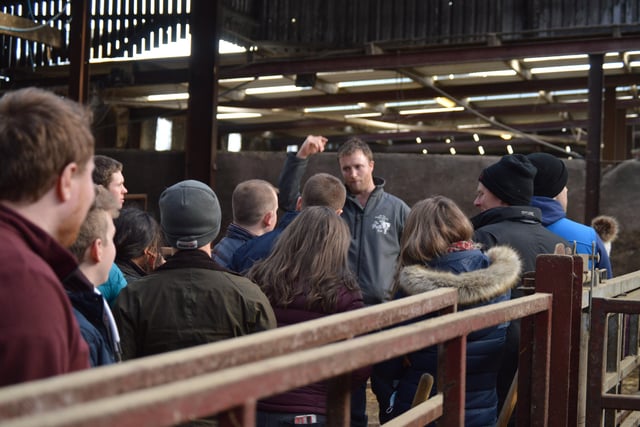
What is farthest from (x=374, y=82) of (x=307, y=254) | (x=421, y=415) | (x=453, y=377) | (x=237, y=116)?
(x=421, y=415)

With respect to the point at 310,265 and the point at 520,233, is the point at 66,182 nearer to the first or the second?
the point at 310,265

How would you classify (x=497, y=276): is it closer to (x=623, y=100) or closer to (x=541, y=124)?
(x=623, y=100)

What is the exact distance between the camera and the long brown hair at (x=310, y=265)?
3980mm

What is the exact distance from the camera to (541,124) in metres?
18.8

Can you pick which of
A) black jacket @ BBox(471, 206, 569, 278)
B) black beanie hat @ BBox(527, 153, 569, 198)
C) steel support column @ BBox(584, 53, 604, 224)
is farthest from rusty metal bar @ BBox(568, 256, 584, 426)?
steel support column @ BBox(584, 53, 604, 224)

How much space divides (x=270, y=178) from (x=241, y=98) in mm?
3625

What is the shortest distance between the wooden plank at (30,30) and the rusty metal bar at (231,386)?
7.39 metres

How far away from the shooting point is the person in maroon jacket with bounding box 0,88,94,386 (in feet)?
6.09

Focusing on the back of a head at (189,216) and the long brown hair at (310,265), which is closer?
the back of a head at (189,216)

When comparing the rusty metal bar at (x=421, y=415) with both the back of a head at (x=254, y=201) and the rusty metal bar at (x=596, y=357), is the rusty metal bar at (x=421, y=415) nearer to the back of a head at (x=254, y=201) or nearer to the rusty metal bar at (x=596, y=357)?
the rusty metal bar at (x=596, y=357)

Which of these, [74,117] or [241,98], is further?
[241,98]

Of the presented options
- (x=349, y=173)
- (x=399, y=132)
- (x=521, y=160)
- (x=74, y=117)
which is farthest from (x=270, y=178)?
(x=399, y=132)

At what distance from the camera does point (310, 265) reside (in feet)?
13.2

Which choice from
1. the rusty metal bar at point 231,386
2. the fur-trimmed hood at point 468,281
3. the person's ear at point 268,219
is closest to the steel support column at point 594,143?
the person's ear at point 268,219
